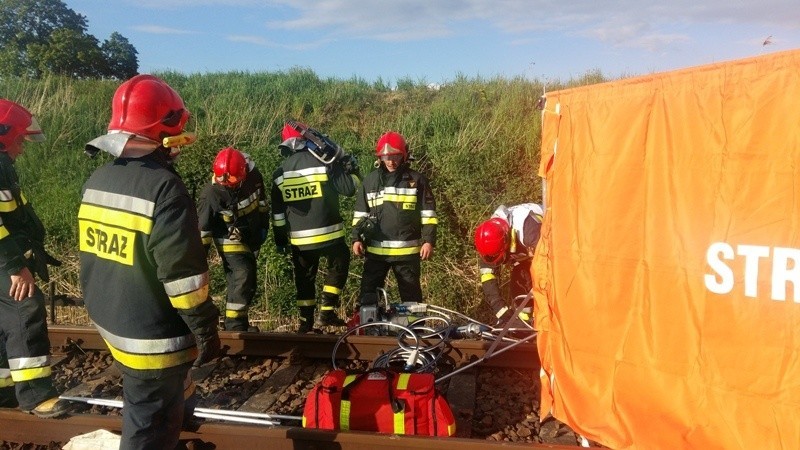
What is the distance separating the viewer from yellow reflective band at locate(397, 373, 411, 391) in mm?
3961

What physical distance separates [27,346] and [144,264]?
6.30 ft

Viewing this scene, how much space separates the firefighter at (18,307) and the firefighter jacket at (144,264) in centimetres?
139

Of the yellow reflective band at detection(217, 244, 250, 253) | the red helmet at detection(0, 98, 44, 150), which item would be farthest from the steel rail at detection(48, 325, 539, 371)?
the red helmet at detection(0, 98, 44, 150)

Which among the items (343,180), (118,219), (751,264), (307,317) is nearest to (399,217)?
(343,180)

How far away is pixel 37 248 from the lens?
4.70 metres

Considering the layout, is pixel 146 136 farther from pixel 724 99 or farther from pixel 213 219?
pixel 213 219

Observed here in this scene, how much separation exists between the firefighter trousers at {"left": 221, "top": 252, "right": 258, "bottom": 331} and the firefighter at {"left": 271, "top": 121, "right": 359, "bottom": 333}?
58cm

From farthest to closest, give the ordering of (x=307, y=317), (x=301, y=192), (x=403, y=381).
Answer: (x=307, y=317)
(x=301, y=192)
(x=403, y=381)

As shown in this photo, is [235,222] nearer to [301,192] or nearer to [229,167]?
[229,167]

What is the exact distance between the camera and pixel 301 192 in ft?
21.8

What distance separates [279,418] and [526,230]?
266 centimetres

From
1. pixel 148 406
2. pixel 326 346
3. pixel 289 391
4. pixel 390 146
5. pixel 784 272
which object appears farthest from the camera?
pixel 390 146

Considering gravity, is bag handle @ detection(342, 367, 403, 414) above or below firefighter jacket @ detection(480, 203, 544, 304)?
below

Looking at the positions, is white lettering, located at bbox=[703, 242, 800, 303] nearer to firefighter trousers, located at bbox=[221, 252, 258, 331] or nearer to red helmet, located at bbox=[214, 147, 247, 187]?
red helmet, located at bbox=[214, 147, 247, 187]
